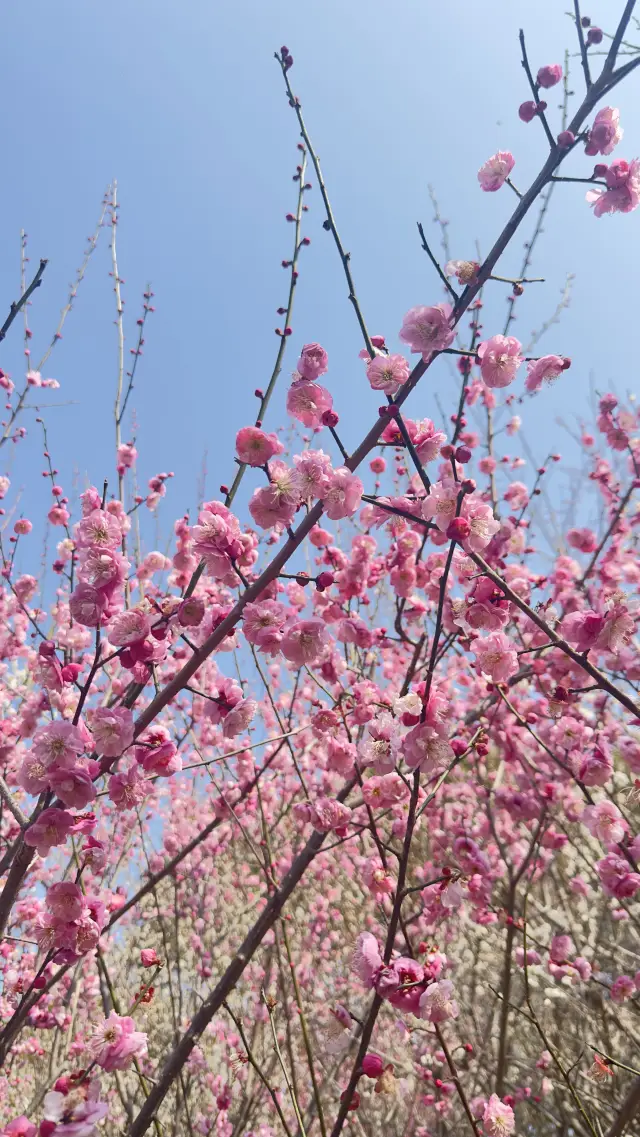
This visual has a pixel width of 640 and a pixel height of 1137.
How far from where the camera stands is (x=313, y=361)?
6.60 feet

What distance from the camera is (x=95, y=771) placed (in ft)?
6.24

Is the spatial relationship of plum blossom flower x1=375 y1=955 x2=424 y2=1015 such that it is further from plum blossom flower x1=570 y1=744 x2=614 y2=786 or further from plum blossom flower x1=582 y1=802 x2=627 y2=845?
plum blossom flower x1=570 y1=744 x2=614 y2=786

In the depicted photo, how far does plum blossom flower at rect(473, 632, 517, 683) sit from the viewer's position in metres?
2.28

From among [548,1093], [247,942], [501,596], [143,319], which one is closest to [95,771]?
[247,942]

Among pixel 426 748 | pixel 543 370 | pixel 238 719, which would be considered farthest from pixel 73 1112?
pixel 543 370

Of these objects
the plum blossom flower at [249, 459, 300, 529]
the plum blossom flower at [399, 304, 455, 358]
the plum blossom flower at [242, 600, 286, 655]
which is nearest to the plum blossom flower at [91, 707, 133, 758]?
the plum blossom flower at [242, 600, 286, 655]

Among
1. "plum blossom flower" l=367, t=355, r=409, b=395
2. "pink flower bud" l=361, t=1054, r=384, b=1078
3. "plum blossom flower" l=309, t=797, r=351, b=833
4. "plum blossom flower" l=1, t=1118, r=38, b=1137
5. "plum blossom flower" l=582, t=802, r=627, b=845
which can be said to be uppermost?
"plum blossom flower" l=367, t=355, r=409, b=395

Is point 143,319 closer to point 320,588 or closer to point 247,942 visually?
point 320,588

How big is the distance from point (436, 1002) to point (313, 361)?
77.2 inches

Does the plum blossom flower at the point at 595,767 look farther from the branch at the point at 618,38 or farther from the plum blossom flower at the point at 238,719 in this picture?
the branch at the point at 618,38

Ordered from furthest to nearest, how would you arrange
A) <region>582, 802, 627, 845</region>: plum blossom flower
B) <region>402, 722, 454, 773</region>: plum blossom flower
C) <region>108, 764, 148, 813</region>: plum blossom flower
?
1. <region>582, 802, 627, 845</region>: plum blossom flower
2. <region>108, 764, 148, 813</region>: plum blossom flower
3. <region>402, 722, 454, 773</region>: plum blossom flower

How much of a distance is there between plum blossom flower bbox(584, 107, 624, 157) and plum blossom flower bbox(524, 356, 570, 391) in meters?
0.64

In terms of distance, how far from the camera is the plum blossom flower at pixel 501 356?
2.05m

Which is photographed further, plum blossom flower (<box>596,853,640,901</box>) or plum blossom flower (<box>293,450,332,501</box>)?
plum blossom flower (<box>596,853,640,901</box>)
